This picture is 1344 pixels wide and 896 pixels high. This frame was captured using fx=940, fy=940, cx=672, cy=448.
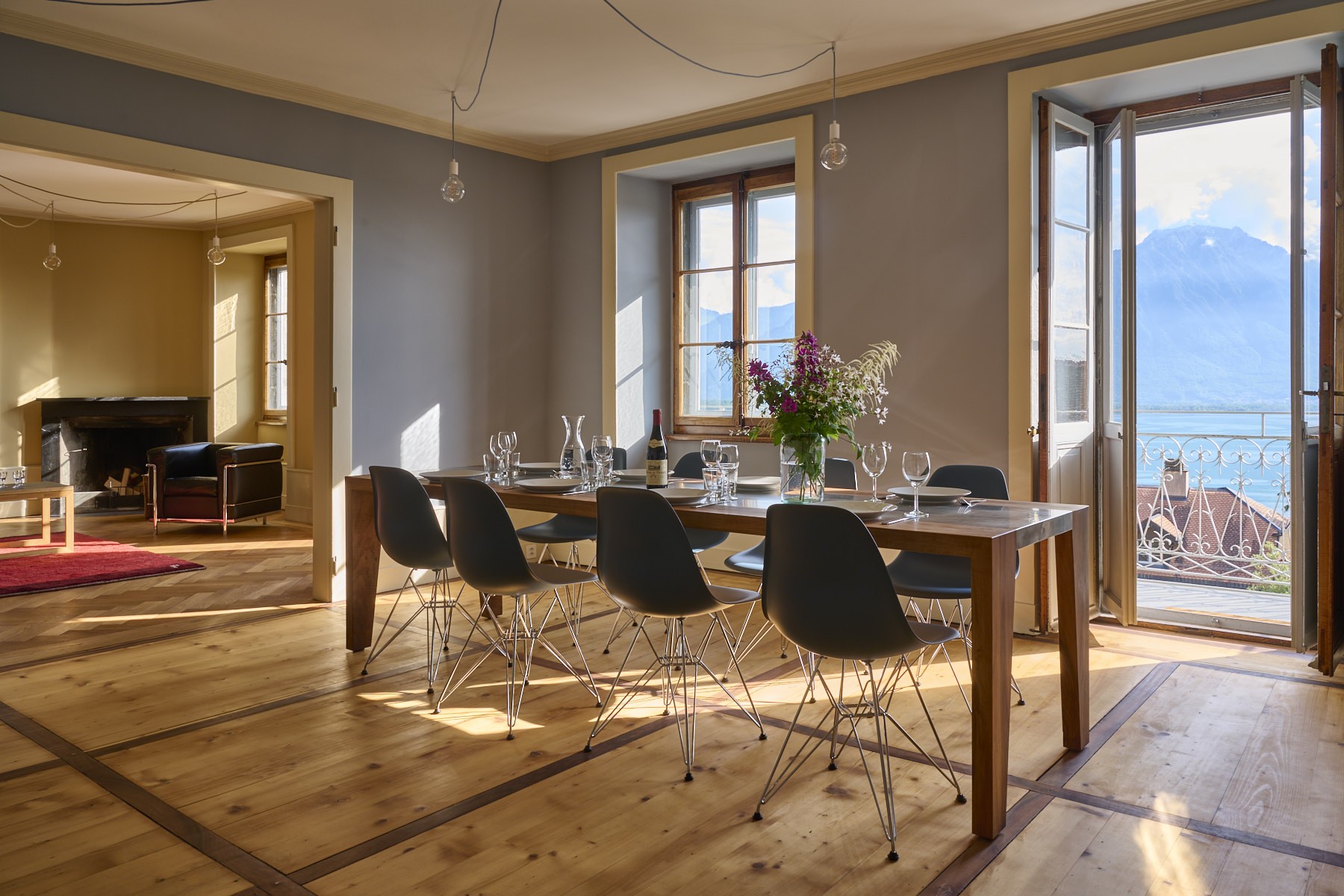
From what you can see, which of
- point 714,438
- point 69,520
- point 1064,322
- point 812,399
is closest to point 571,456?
point 812,399

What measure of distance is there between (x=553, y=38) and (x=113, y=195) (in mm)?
5653


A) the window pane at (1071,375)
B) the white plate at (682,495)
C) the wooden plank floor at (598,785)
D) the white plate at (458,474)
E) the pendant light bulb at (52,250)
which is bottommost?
the wooden plank floor at (598,785)

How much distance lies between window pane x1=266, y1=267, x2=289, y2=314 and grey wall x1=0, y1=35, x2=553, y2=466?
4386mm

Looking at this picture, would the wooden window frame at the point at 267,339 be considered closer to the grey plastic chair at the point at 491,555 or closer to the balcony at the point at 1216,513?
the grey plastic chair at the point at 491,555

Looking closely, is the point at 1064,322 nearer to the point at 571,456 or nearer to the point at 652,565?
the point at 571,456

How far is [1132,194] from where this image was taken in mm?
4363

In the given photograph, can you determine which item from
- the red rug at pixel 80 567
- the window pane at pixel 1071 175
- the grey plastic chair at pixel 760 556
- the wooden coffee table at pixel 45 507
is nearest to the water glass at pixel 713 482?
the grey plastic chair at pixel 760 556

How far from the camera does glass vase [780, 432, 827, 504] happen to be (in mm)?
3014

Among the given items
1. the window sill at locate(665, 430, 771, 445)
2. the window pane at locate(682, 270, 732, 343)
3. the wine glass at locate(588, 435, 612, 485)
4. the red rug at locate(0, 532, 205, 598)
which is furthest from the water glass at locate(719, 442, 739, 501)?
the red rug at locate(0, 532, 205, 598)

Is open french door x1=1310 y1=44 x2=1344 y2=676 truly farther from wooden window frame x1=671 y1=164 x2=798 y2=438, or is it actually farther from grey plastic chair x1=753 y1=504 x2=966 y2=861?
wooden window frame x1=671 y1=164 x2=798 y2=438

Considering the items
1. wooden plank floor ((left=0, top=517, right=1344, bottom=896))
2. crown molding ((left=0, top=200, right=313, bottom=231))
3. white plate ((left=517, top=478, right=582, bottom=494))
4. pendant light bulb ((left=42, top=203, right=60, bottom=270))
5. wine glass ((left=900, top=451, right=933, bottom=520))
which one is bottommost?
wooden plank floor ((left=0, top=517, right=1344, bottom=896))

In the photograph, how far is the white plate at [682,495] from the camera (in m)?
3.09

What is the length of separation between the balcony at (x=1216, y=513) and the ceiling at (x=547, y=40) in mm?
2826

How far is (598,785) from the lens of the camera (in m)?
2.73
